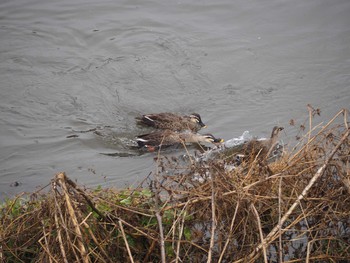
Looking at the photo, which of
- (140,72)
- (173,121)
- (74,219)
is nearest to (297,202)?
(74,219)

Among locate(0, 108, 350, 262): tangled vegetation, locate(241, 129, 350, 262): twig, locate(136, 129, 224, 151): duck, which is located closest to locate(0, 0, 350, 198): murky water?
locate(136, 129, 224, 151): duck

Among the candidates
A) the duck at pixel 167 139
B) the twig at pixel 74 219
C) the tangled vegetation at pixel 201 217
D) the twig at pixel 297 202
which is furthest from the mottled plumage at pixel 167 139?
the twig at pixel 74 219

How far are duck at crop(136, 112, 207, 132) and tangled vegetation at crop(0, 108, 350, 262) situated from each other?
576cm

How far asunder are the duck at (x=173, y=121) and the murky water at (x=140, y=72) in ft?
1.19

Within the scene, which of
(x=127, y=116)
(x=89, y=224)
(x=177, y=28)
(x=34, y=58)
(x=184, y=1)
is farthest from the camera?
(x=184, y=1)

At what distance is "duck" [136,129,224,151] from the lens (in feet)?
36.0

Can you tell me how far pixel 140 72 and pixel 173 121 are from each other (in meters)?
2.29

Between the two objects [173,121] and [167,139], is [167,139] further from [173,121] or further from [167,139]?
[173,121]

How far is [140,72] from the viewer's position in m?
13.7

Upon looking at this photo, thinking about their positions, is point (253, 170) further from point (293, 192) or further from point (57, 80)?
point (57, 80)

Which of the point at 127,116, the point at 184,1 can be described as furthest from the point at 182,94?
the point at 184,1

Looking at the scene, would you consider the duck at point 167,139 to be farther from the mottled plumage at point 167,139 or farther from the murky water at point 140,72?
the murky water at point 140,72

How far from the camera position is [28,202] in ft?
18.8

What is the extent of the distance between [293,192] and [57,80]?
27.9 feet
